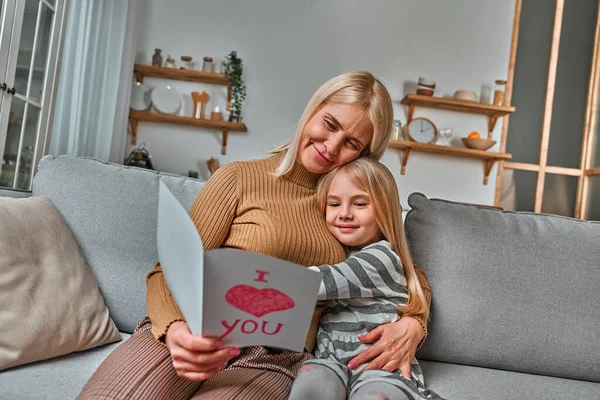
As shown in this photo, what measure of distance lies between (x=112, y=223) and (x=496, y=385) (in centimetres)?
105

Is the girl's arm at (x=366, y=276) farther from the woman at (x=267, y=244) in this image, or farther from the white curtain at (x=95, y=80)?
the white curtain at (x=95, y=80)

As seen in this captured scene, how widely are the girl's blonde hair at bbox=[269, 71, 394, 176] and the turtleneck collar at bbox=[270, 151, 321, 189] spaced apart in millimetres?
25

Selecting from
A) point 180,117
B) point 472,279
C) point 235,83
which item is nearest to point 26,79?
point 180,117

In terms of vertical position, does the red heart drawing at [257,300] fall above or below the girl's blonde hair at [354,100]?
below

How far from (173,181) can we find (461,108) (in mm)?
3581

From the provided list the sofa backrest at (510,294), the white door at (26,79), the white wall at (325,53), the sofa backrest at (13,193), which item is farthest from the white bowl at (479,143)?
the sofa backrest at (13,193)

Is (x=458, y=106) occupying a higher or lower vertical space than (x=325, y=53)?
lower

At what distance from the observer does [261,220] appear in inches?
56.9

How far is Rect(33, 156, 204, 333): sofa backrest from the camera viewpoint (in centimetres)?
159

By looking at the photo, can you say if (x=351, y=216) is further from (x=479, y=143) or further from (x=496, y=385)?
(x=479, y=143)

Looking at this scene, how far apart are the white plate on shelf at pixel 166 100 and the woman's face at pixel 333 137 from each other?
332 cm

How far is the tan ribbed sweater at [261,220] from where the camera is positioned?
55.5 inches

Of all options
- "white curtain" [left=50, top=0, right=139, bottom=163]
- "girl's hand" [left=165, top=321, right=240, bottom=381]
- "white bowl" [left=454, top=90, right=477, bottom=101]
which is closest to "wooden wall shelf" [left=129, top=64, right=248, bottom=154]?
"white curtain" [left=50, top=0, right=139, bottom=163]

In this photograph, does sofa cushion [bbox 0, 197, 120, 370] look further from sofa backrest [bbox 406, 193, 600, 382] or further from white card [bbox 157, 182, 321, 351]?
sofa backrest [bbox 406, 193, 600, 382]
